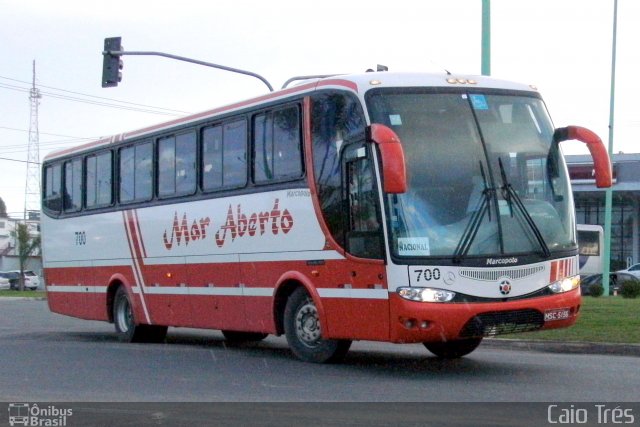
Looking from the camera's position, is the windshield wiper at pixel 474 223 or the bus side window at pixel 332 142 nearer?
the windshield wiper at pixel 474 223

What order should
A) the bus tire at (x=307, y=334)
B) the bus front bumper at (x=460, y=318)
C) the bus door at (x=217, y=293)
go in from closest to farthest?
the bus front bumper at (x=460, y=318), the bus tire at (x=307, y=334), the bus door at (x=217, y=293)

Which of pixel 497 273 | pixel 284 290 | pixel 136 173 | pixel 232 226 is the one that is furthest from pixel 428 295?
pixel 136 173

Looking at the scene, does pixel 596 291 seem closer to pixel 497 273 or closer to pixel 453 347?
pixel 453 347

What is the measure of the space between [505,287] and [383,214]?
158 centimetres

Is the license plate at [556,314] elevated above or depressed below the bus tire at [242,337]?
above

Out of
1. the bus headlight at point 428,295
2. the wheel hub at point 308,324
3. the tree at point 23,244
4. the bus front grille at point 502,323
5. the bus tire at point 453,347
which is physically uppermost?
the bus headlight at point 428,295

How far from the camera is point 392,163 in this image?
→ 11.3m

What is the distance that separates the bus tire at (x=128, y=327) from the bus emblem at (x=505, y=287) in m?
8.57

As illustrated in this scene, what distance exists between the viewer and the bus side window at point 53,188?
70.4 feet

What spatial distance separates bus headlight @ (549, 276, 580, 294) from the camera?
40.5ft

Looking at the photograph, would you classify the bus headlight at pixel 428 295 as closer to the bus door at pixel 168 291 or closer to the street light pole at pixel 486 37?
the bus door at pixel 168 291

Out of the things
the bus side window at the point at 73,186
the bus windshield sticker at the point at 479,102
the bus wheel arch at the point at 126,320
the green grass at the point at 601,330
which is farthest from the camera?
the bus side window at the point at 73,186

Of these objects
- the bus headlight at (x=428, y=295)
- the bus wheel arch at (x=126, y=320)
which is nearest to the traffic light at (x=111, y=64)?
the bus wheel arch at (x=126, y=320)
